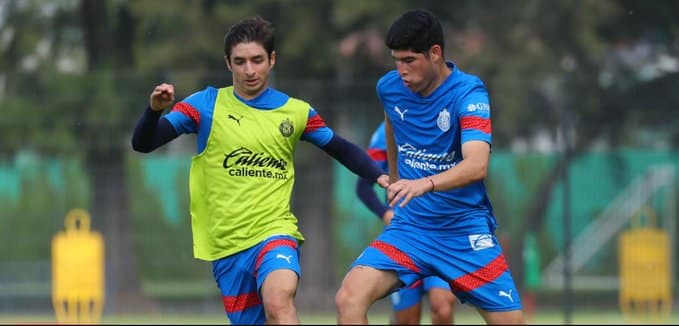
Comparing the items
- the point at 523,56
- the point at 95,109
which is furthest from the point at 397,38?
the point at 523,56

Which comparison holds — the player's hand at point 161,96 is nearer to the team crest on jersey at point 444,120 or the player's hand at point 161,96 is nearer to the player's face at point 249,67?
the player's face at point 249,67

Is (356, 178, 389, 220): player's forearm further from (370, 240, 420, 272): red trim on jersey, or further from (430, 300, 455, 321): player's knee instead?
(370, 240, 420, 272): red trim on jersey

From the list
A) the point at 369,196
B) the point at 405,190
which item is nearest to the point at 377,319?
the point at 369,196

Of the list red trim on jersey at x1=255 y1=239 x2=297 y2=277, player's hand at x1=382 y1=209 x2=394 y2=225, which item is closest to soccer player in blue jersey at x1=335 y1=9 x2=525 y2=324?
red trim on jersey at x1=255 y1=239 x2=297 y2=277

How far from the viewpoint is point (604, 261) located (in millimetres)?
18422

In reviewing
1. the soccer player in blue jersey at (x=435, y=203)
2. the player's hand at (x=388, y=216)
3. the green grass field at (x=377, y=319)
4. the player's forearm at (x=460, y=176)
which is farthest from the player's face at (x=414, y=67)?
the green grass field at (x=377, y=319)

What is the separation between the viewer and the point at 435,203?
700 centimetres

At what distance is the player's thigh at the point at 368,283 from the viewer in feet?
21.8

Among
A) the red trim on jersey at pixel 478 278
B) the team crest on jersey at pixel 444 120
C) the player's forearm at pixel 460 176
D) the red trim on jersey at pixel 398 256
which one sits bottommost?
the red trim on jersey at pixel 478 278

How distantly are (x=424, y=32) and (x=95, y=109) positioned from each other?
34.9ft

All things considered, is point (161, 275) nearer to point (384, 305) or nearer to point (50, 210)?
point (50, 210)

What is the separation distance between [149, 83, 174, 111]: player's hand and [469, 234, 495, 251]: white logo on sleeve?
1.68 m

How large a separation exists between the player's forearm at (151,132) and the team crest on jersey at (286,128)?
56cm

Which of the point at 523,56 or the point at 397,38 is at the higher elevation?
the point at 523,56
